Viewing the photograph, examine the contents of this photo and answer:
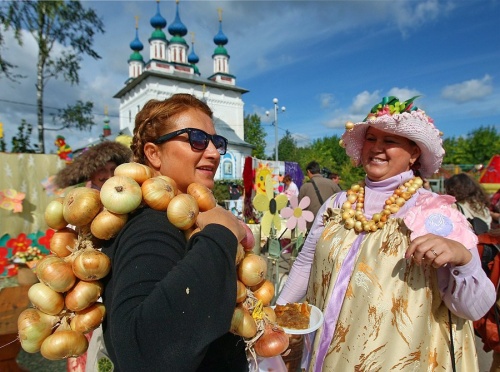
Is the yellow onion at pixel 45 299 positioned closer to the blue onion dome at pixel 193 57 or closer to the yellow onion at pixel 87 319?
the yellow onion at pixel 87 319

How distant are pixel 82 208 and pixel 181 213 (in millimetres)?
319

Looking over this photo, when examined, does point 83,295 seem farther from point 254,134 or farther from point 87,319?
point 254,134

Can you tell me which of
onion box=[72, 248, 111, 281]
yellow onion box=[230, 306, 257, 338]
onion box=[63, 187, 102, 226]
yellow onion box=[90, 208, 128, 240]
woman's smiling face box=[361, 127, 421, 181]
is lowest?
yellow onion box=[230, 306, 257, 338]

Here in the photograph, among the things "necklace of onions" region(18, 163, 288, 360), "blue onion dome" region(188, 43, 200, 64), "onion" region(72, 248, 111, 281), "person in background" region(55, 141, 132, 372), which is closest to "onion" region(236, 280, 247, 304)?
"necklace of onions" region(18, 163, 288, 360)

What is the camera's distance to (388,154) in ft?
5.85

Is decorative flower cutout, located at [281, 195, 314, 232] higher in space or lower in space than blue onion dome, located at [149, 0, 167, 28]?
lower

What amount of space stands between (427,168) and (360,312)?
0.94 meters

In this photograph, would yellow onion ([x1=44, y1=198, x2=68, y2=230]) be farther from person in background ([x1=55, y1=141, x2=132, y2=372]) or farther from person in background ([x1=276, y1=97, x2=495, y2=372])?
person in background ([x1=55, y1=141, x2=132, y2=372])

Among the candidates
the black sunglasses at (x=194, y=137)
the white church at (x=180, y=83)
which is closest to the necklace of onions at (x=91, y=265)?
the black sunglasses at (x=194, y=137)

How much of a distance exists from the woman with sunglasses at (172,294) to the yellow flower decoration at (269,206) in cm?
286

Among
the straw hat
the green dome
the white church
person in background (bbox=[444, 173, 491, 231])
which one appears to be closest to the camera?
the straw hat

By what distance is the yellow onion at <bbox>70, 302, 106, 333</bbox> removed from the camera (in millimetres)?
1011

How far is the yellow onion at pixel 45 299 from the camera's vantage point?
39.2 inches

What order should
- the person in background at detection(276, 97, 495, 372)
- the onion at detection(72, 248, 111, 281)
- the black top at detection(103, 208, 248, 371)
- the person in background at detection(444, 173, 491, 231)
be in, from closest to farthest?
the black top at detection(103, 208, 248, 371) < the onion at detection(72, 248, 111, 281) < the person in background at detection(276, 97, 495, 372) < the person in background at detection(444, 173, 491, 231)
